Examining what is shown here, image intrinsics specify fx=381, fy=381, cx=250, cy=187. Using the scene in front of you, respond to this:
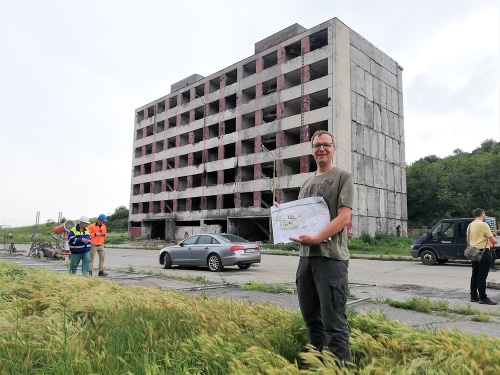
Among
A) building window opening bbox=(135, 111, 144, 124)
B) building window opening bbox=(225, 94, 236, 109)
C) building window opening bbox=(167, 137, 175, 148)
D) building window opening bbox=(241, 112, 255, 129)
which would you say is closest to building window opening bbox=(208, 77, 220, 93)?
building window opening bbox=(225, 94, 236, 109)

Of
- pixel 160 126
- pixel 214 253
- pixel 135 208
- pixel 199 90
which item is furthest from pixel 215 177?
pixel 214 253

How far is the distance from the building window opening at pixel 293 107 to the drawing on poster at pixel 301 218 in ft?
112

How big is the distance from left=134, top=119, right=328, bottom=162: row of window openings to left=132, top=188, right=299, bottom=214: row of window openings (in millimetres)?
4477

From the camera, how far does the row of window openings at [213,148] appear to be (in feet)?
121

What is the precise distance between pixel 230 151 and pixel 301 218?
139ft

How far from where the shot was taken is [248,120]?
4191 cm

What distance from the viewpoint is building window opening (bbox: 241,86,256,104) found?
41594 mm

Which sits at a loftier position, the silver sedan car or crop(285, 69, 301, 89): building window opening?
crop(285, 69, 301, 89): building window opening

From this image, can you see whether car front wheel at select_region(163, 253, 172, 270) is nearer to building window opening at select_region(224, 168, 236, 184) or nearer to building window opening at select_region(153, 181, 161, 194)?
building window opening at select_region(224, 168, 236, 184)

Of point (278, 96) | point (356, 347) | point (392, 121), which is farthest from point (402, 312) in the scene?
point (392, 121)

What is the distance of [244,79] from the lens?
41344 millimetres

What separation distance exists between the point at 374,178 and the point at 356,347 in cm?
Result: 3409

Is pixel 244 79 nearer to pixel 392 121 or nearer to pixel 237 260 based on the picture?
pixel 392 121

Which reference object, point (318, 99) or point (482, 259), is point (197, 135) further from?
point (482, 259)
